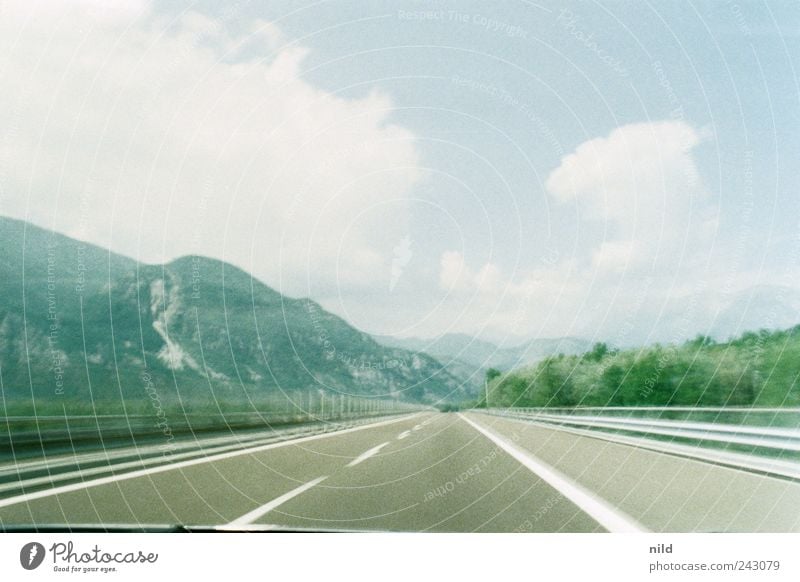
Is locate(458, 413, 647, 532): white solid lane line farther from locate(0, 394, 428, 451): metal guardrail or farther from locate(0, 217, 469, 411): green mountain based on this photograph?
locate(0, 394, 428, 451): metal guardrail

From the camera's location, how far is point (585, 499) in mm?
4461

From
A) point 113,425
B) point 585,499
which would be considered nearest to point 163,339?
point 113,425

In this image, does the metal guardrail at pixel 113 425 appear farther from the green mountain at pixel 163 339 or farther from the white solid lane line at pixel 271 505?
the white solid lane line at pixel 271 505

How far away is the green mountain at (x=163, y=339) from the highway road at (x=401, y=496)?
489mm

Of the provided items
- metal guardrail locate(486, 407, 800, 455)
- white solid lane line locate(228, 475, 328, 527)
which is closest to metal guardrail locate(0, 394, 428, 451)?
white solid lane line locate(228, 475, 328, 527)

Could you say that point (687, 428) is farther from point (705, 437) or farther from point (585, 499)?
point (585, 499)

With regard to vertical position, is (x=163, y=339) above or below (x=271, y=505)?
above

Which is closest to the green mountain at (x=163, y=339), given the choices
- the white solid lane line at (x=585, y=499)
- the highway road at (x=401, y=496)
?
the highway road at (x=401, y=496)

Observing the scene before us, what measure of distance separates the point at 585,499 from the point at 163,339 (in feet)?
8.24

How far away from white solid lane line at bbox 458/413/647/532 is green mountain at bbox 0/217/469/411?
0.93 meters

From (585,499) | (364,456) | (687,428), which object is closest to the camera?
(687,428)

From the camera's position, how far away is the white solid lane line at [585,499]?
3.59 m

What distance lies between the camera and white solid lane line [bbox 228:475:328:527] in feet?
11.9
